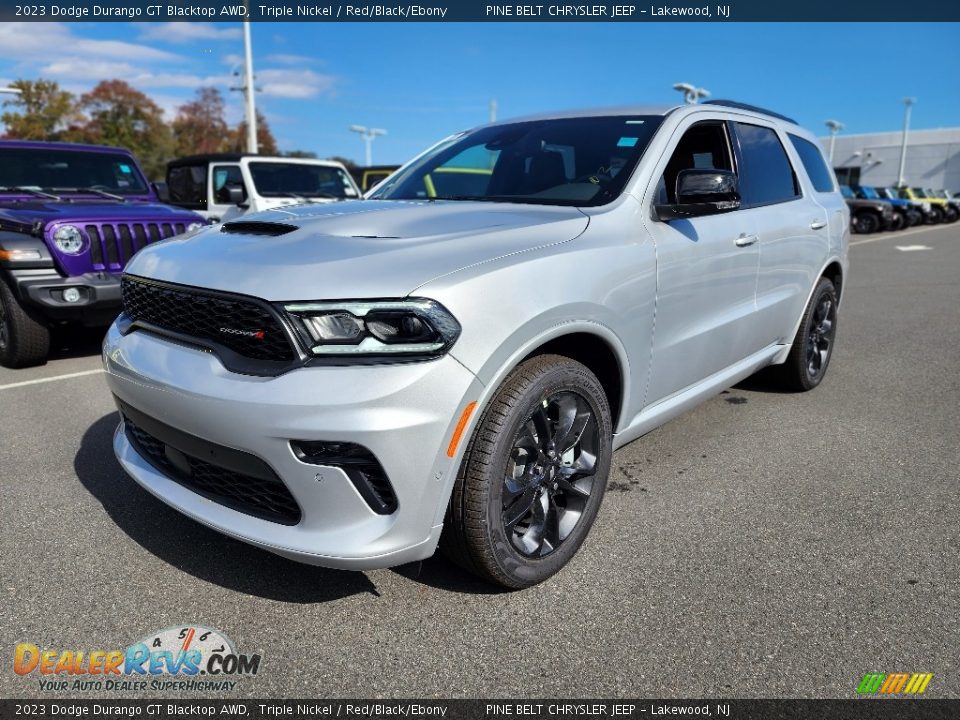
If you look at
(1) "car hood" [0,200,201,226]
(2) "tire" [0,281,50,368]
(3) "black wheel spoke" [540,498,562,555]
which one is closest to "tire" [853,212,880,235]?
(1) "car hood" [0,200,201,226]

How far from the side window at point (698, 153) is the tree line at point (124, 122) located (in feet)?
144

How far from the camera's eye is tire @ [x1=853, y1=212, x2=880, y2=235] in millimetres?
25812

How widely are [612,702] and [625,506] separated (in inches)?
49.7

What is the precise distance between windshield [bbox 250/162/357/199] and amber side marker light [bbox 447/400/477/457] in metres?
8.50

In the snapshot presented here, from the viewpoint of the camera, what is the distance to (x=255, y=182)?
9883 millimetres

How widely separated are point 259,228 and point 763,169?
9.29ft

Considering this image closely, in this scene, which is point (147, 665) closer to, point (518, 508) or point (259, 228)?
point (518, 508)

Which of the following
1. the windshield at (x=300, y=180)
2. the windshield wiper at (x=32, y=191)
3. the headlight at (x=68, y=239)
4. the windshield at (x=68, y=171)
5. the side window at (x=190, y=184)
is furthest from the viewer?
the side window at (x=190, y=184)

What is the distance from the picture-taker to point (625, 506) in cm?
323

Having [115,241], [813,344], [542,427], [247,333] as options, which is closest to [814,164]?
[813,344]

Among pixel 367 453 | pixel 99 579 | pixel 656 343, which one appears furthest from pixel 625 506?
pixel 99 579

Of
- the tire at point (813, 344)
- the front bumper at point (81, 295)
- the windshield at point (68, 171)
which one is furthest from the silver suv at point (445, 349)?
the windshield at point (68, 171)

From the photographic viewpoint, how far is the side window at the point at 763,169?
12.6 feet

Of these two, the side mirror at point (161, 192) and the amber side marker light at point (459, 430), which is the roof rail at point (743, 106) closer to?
the amber side marker light at point (459, 430)
